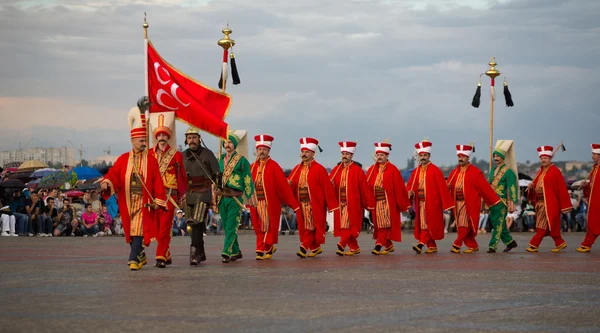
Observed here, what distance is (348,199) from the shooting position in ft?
67.2

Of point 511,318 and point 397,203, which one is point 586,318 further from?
point 397,203

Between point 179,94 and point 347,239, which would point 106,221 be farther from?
point 347,239

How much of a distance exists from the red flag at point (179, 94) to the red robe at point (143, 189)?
423cm

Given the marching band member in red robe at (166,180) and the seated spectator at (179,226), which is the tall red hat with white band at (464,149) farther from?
the seated spectator at (179,226)

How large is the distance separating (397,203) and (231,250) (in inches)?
200

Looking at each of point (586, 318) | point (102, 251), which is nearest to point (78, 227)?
point (102, 251)

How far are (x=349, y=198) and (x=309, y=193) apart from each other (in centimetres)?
117

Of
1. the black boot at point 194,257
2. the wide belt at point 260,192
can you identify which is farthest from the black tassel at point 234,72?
the black boot at point 194,257

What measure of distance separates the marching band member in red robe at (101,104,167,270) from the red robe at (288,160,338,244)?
5080 millimetres

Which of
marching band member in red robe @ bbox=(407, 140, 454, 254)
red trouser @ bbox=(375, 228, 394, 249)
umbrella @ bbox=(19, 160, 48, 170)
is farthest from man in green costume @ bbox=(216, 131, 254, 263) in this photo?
umbrella @ bbox=(19, 160, 48, 170)

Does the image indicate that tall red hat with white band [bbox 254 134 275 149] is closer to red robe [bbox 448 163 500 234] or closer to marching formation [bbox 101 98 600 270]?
marching formation [bbox 101 98 600 270]

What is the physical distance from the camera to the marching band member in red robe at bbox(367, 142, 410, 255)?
20.6 m

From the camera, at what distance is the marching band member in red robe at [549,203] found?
2117 cm

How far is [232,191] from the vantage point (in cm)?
1709
